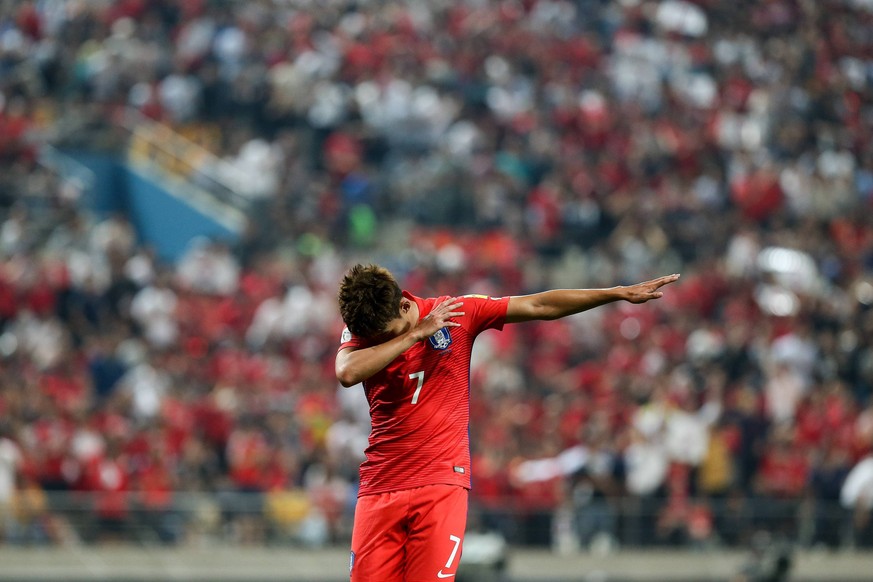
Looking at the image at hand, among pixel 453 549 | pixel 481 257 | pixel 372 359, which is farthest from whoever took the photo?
pixel 481 257

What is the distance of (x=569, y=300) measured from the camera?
246 inches

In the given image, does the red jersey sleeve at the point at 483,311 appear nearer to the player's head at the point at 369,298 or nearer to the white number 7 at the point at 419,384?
the white number 7 at the point at 419,384

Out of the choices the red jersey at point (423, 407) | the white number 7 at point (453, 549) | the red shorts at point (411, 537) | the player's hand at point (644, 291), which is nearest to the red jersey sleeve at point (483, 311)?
the red jersey at point (423, 407)

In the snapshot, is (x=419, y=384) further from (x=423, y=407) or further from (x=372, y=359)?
(x=372, y=359)

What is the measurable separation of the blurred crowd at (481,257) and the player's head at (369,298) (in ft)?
25.9

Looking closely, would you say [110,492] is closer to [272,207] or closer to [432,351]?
[272,207]

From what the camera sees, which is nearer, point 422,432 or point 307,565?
point 422,432

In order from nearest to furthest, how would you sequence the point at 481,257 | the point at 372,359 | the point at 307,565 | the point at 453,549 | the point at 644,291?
the point at 372,359 < the point at 644,291 < the point at 453,549 < the point at 307,565 < the point at 481,257

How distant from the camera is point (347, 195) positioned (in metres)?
19.9

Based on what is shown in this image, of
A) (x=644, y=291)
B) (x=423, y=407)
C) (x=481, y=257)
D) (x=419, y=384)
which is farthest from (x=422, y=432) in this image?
(x=481, y=257)

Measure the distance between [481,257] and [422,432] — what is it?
12236mm

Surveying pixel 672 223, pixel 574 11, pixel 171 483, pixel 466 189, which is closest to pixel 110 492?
pixel 171 483

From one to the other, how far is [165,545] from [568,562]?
3.88 meters

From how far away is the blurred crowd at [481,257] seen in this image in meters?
14.4
